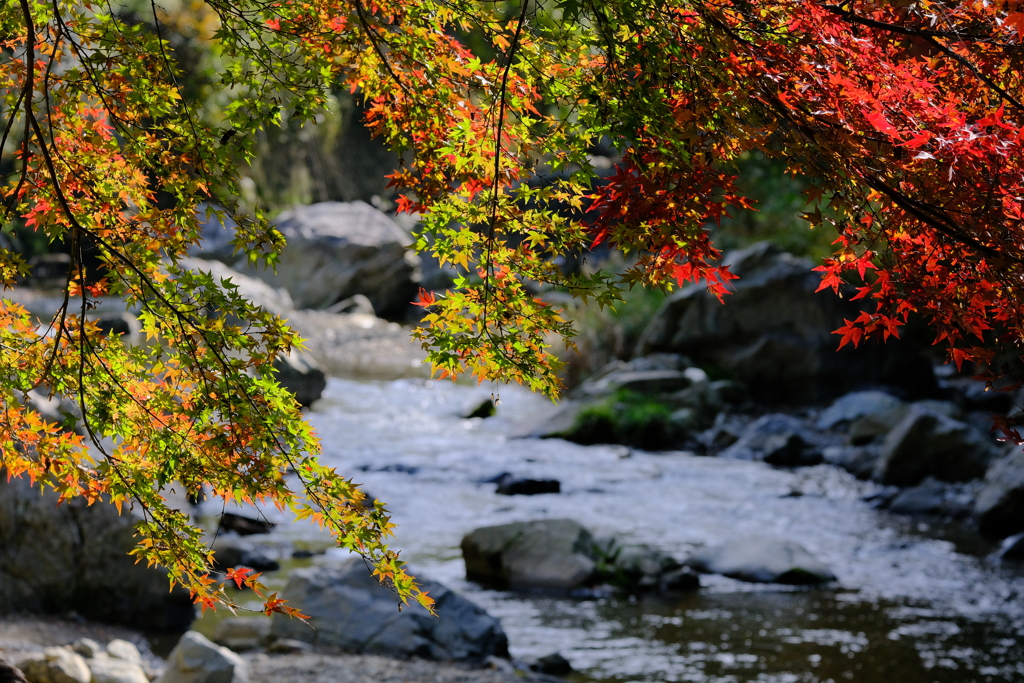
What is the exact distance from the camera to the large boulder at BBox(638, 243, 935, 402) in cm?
1274

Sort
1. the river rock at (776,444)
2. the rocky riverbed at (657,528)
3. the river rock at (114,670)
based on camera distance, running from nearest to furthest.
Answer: the river rock at (114,670) < the rocky riverbed at (657,528) < the river rock at (776,444)

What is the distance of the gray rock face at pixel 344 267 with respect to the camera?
19.6 meters

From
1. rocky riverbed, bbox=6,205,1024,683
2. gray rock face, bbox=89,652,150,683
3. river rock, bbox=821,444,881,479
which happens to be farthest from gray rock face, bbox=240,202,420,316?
gray rock face, bbox=89,652,150,683

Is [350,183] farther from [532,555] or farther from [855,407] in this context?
[532,555]

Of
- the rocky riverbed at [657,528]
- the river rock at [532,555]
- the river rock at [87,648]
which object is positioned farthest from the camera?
the river rock at [532,555]

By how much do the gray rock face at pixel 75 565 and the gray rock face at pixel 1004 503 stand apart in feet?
21.6

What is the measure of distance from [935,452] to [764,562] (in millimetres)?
3332

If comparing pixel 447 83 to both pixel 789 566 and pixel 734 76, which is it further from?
pixel 789 566

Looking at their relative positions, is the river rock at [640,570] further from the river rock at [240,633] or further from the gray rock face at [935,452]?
the gray rock face at [935,452]

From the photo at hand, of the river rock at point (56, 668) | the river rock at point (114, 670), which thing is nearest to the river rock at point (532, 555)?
the river rock at point (114, 670)

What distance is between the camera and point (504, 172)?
8.48ft

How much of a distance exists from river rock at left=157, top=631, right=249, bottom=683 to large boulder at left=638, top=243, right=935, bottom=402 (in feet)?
31.9

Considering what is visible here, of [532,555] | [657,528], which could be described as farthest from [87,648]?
[657,528]

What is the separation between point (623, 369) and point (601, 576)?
22.2 feet
